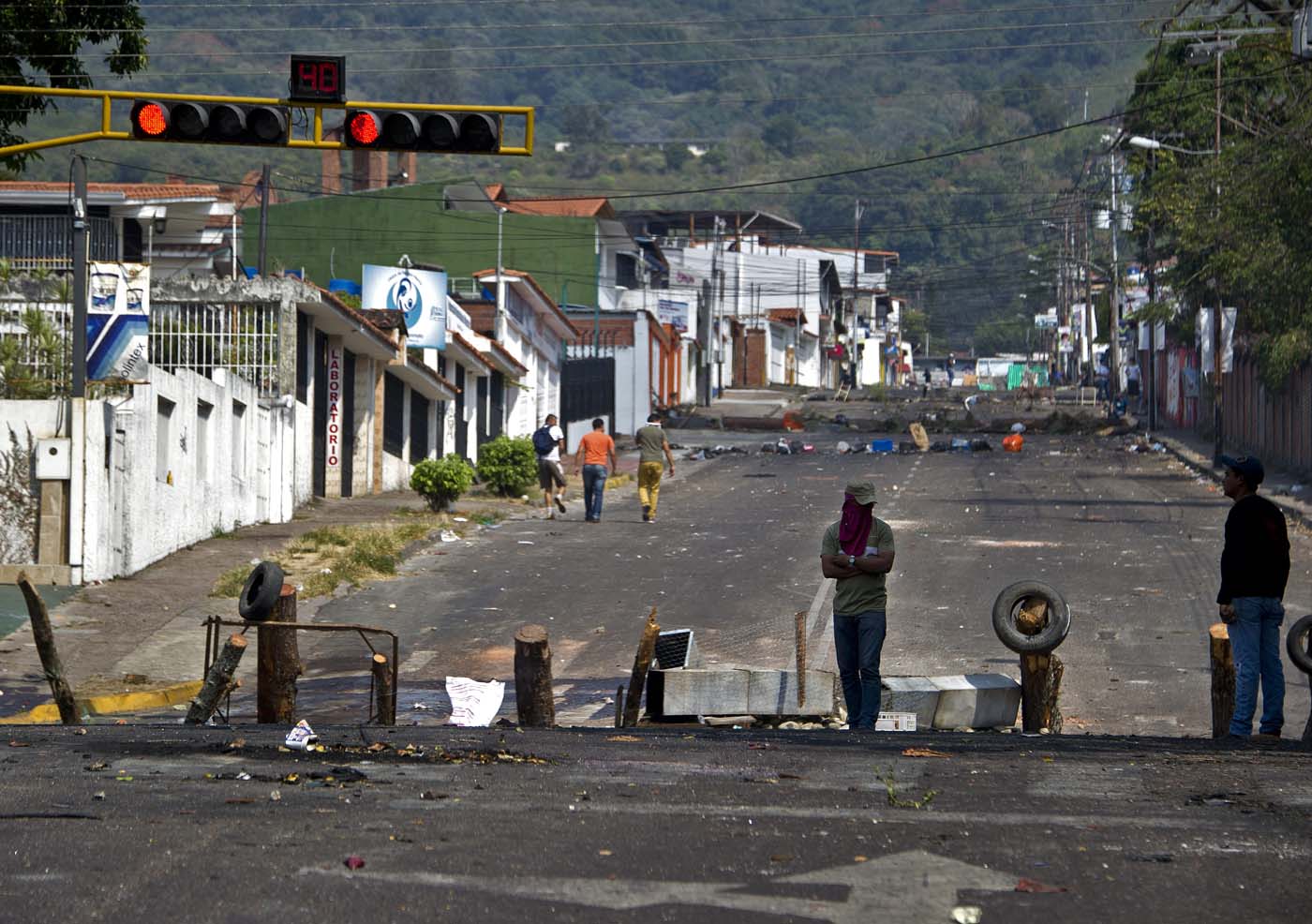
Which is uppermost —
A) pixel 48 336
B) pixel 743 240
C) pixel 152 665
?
pixel 743 240

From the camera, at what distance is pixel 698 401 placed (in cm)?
8012

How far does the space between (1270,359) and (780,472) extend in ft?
36.8

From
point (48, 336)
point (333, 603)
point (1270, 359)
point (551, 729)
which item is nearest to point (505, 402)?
point (1270, 359)

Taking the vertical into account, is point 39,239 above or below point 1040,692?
above

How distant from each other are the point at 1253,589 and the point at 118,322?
54.2 ft

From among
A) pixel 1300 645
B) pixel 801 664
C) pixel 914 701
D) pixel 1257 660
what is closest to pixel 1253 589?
pixel 1257 660

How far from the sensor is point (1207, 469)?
125ft

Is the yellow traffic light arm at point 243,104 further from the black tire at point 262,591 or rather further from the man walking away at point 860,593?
the man walking away at point 860,593

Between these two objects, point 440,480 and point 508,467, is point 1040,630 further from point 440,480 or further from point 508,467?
point 508,467

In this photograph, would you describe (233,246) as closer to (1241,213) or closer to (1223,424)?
(1241,213)

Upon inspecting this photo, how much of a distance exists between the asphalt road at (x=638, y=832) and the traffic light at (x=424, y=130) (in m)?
6.76

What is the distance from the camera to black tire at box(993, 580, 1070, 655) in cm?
1199

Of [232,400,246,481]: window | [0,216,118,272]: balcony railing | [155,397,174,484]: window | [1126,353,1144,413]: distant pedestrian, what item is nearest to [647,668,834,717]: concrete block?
[155,397,174,484]: window

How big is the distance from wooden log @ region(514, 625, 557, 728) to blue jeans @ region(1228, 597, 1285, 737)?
458 centimetres
